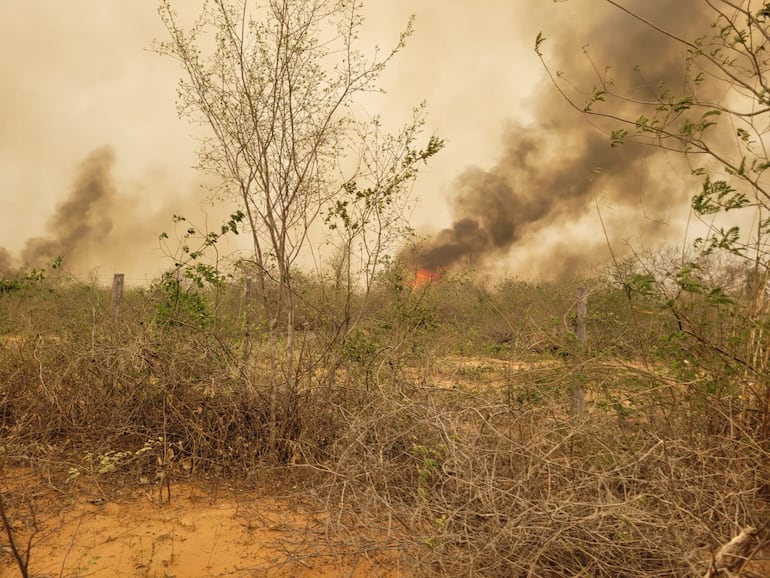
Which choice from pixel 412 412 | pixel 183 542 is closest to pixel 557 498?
pixel 412 412

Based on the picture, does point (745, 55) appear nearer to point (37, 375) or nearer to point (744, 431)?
point (744, 431)

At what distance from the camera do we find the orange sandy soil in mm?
2939

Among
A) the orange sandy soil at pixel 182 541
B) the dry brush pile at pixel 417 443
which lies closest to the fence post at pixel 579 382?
the dry brush pile at pixel 417 443

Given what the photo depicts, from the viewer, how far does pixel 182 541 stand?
3.25 meters

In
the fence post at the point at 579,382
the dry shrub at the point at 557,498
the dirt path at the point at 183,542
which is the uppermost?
the fence post at the point at 579,382

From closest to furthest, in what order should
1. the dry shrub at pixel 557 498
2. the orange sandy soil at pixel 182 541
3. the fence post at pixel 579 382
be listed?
the dry shrub at pixel 557 498
the orange sandy soil at pixel 182 541
the fence post at pixel 579 382

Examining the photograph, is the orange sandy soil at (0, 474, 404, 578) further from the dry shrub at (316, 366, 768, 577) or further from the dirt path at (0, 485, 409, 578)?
the dry shrub at (316, 366, 768, 577)

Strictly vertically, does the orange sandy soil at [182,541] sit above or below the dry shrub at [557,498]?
below

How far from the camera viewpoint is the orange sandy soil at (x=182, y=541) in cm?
294

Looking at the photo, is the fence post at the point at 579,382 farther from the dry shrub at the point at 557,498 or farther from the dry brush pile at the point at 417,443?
the dry shrub at the point at 557,498

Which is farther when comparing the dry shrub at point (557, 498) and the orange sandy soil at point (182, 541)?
the orange sandy soil at point (182, 541)

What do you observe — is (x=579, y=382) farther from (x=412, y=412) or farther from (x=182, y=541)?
(x=182, y=541)

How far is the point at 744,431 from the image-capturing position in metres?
3.05

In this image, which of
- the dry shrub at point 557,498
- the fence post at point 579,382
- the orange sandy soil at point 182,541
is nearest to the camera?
the dry shrub at point 557,498
